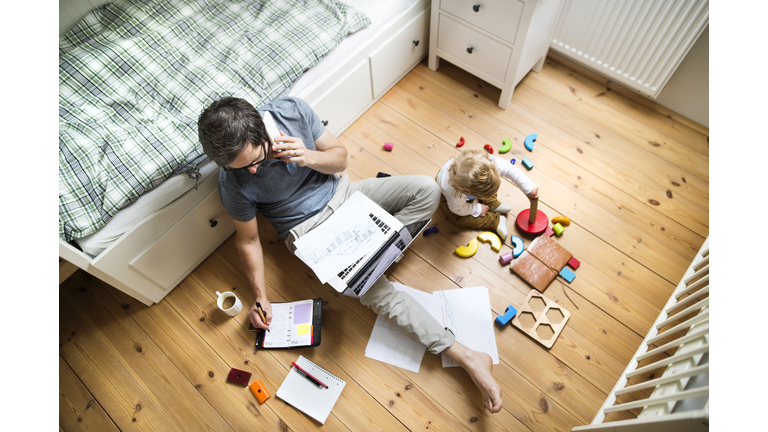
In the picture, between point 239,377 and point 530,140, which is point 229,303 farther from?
point 530,140

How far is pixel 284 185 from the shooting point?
53.7 inches

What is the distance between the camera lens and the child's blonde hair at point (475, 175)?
1313 mm

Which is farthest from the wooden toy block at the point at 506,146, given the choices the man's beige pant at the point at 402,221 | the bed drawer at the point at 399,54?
the bed drawer at the point at 399,54

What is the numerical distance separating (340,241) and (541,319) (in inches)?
32.2

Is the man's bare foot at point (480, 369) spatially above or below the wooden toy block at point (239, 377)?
above

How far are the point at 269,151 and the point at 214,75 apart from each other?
1.51 feet

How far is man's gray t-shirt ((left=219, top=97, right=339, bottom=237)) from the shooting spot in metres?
1.29

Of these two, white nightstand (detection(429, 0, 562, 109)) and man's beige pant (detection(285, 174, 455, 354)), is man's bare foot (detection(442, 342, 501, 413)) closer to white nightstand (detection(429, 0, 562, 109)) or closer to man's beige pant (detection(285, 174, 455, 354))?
man's beige pant (detection(285, 174, 455, 354))

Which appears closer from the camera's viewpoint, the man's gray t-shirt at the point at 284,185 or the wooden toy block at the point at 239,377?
the man's gray t-shirt at the point at 284,185

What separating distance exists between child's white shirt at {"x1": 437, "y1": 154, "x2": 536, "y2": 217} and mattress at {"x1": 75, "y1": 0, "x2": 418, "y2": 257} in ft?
2.13

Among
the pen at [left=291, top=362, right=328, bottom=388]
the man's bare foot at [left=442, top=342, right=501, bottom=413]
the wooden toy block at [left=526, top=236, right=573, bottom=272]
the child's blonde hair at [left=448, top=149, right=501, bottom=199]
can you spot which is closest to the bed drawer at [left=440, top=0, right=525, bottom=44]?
the child's blonde hair at [left=448, top=149, right=501, bottom=199]

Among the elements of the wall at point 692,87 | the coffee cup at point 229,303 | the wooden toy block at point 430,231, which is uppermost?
the wall at point 692,87

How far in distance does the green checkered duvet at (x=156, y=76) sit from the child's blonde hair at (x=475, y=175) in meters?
0.71

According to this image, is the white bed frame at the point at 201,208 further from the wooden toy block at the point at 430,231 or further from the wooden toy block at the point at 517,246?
the wooden toy block at the point at 517,246
